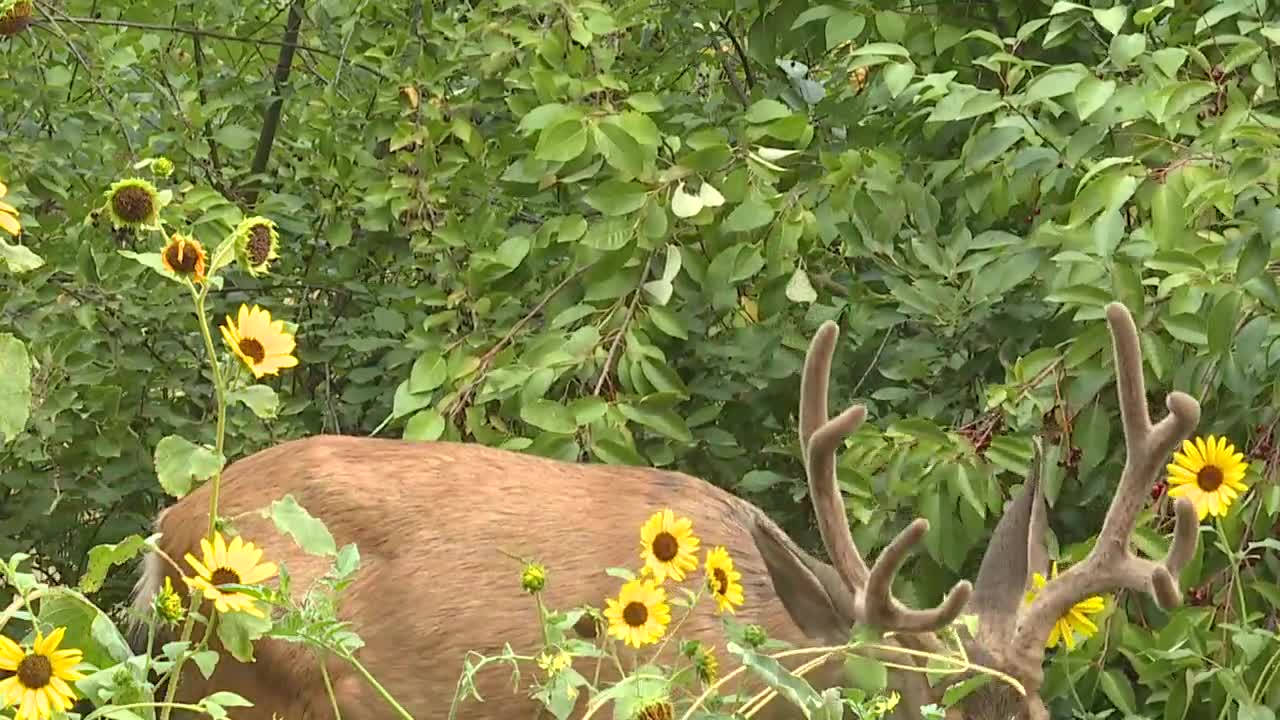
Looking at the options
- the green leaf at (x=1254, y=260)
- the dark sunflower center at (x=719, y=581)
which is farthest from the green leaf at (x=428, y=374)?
the green leaf at (x=1254, y=260)

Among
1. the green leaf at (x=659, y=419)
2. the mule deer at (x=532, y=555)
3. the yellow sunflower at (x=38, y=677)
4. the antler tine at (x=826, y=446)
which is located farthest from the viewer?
the green leaf at (x=659, y=419)

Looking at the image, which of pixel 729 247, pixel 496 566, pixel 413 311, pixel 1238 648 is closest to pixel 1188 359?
pixel 1238 648

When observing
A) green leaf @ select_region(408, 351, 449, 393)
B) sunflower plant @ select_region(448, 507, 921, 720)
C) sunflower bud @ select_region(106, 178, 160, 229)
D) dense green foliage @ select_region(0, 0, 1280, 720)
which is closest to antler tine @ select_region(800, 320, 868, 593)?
sunflower plant @ select_region(448, 507, 921, 720)

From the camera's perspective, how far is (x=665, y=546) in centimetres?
243

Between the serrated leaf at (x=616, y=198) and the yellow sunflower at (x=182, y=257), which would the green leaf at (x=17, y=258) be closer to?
the yellow sunflower at (x=182, y=257)

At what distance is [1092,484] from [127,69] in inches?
115

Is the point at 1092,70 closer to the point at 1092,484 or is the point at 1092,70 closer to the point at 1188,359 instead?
the point at 1188,359

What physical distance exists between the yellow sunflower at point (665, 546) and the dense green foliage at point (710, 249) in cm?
84

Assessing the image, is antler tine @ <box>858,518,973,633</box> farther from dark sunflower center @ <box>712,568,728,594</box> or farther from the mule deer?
dark sunflower center @ <box>712,568,728,594</box>

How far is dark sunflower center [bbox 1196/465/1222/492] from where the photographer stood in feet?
8.79

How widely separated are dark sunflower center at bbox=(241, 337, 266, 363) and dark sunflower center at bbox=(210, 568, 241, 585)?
0.87 ft

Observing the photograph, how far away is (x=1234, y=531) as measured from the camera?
2975 mm

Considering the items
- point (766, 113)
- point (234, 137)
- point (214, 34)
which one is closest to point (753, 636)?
point (766, 113)

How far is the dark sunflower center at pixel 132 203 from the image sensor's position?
7.07ft
